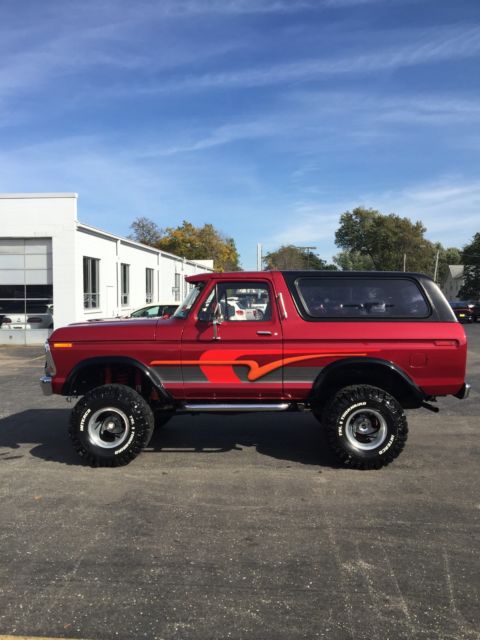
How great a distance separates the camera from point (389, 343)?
566 cm

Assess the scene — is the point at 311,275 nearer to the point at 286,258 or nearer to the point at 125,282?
the point at 125,282

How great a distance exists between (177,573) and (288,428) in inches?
159

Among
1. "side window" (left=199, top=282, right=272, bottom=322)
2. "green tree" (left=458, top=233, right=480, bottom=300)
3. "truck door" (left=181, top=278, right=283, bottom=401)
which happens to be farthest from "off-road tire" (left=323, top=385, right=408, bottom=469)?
"green tree" (left=458, top=233, right=480, bottom=300)

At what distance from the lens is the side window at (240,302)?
5.84 meters

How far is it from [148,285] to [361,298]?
2596cm

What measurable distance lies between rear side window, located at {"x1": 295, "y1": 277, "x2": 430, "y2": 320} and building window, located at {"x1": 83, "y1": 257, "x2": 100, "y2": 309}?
53.1 feet

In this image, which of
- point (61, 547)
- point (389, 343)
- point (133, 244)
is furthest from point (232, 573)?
point (133, 244)

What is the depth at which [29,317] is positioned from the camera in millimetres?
20000

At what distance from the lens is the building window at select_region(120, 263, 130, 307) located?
84.8 ft

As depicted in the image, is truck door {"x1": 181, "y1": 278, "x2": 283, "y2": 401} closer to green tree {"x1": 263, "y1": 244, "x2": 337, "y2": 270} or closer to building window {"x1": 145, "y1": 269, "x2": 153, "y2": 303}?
building window {"x1": 145, "y1": 269, "x2": 153, "y2": 303}

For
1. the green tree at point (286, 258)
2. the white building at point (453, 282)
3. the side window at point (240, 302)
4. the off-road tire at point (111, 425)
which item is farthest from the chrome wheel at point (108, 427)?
the white building at point (453, 282)

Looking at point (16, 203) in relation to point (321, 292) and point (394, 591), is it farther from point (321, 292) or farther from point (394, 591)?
point (394, 591)

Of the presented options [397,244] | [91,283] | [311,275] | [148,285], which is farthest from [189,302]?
[397,244]

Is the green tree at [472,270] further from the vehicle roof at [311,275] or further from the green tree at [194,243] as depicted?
the vehicle roof at [311,275]
